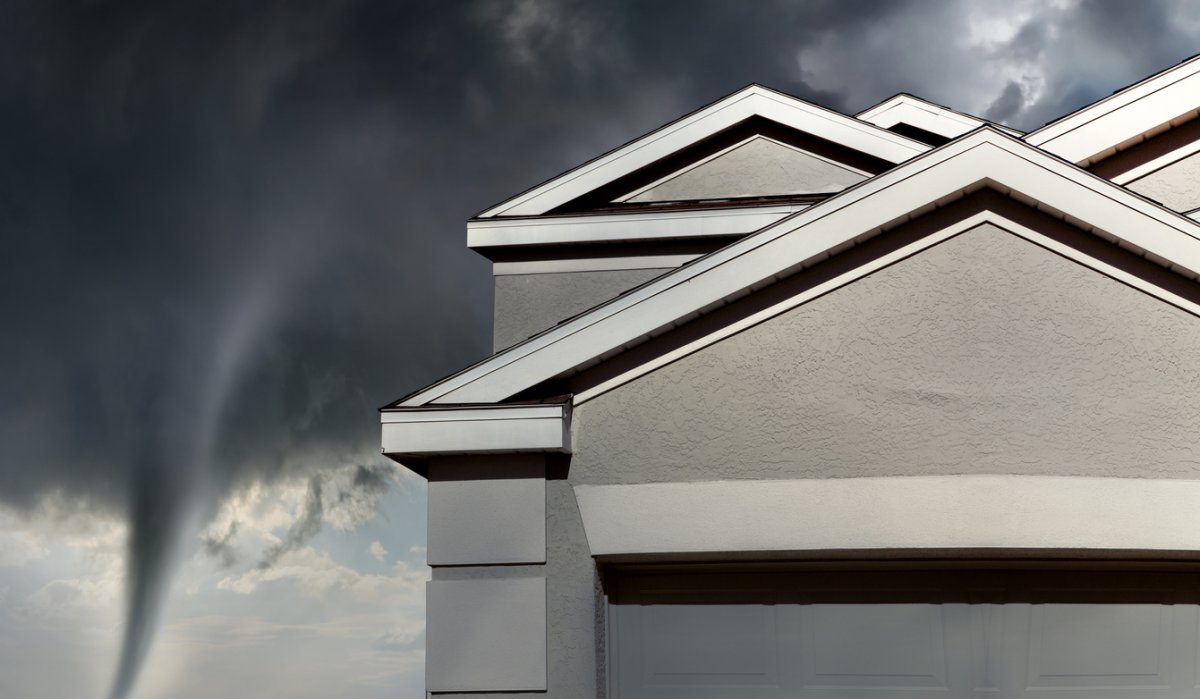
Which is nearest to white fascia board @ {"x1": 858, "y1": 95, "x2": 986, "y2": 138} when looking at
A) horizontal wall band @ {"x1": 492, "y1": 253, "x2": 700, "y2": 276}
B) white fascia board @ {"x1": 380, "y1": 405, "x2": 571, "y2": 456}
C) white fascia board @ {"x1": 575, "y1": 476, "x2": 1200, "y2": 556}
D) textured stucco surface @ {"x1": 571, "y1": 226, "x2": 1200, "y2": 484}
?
horizontal wall band @ {"x1": 492, "y1": 253, "x2": 700, "y2": 276}

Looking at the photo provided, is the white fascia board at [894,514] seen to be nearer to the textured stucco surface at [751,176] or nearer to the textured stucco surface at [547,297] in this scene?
the textured stucco surface at [547,297]

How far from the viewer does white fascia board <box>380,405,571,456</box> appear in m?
5.47

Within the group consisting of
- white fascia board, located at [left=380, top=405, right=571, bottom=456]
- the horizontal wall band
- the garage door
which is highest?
the horizontal wall band

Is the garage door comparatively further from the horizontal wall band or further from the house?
the horizontal wall band

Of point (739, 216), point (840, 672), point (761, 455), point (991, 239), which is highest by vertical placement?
point (739, 216)

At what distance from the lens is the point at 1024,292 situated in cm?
554

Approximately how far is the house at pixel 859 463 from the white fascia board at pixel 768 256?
15mm

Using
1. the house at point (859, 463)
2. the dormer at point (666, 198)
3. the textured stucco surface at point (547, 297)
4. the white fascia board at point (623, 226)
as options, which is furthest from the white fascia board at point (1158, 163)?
the textured stucco surface at point (547, 297)

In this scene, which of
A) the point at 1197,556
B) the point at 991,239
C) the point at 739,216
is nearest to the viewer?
the point at 1197,556

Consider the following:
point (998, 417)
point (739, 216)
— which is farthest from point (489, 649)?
point (739, 216)

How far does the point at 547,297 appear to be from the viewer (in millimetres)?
9586

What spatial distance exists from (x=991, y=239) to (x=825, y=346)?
3.38 ft

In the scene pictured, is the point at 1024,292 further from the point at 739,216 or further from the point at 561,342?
the point at 739,216

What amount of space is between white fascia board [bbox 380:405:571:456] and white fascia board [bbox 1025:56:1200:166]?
5.30 meters
